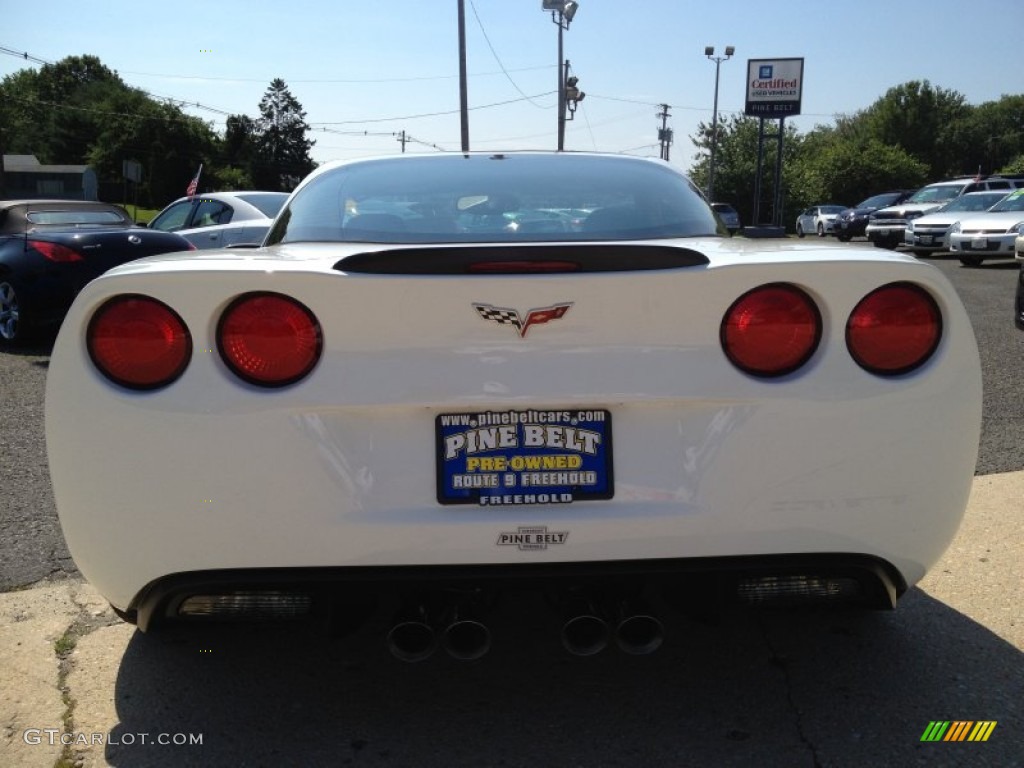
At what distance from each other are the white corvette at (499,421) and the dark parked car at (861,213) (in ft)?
98.4

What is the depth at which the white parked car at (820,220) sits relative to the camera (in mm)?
35559

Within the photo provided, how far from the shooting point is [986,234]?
1736 cm

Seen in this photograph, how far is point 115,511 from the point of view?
2.14 m

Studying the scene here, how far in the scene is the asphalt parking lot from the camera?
7.60ft

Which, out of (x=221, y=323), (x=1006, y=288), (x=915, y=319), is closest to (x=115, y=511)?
(x=221, y=323)

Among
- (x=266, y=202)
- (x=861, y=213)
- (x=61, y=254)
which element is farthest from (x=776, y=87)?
(x=61, y=254)

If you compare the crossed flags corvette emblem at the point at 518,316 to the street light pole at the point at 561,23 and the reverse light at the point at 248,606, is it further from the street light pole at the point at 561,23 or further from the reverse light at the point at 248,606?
the street light pole at the point at 561,23

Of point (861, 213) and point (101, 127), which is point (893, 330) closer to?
point (861, 213)

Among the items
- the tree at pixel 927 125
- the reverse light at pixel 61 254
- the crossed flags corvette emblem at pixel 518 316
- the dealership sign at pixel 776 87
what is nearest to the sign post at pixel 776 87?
the dealership sign at pixel 776 87

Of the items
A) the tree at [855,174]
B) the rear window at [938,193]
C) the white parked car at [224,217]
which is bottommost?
the white parked car at [224,217]

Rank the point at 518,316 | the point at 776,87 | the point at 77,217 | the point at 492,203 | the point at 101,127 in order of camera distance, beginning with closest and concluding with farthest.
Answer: the point at 518,316 < the point at 492,203 < the point at 77,217 < the point at 776,87 < the point at 101,127

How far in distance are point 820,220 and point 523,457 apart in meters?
36.6

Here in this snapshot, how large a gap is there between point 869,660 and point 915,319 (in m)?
1.10

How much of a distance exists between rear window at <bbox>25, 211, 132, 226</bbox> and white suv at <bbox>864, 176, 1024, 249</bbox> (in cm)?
1986
